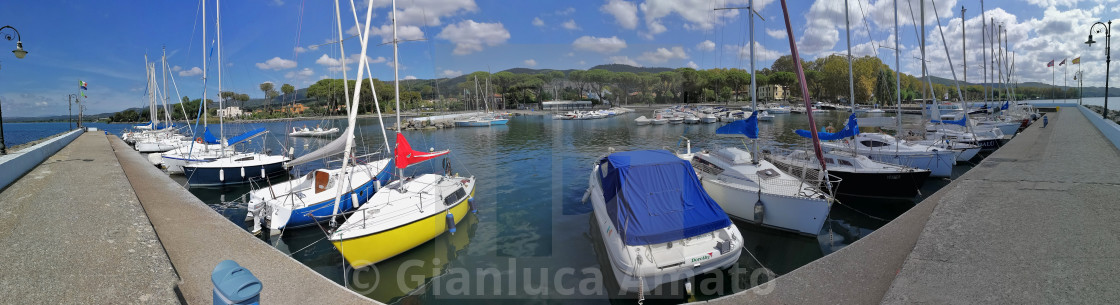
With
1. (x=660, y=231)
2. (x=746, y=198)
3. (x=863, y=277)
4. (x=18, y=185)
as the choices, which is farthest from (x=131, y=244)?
(x=746, y=198)

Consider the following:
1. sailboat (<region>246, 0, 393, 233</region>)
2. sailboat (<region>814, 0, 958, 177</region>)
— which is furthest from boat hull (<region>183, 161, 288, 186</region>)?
sailboat (<region>814, 0, 958, 177</region>)

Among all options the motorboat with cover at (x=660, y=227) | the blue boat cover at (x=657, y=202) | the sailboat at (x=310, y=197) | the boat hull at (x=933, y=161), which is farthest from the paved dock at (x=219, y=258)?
the boat hull at (x=933, y=161)

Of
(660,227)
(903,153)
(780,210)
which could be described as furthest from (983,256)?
(903,153)

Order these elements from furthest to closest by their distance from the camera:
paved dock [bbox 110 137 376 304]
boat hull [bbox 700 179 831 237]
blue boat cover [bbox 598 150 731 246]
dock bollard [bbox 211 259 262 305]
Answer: boat hull [bbox 700 179 831 237]
blue boat cover [bbox 598 150 731 246]
paved dock [bbox 110 137 376 304]
dock bollard [bbox 211 259 262 305]

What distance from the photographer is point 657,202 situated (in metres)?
9.41

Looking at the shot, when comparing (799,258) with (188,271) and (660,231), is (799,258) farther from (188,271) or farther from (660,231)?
(188,271)

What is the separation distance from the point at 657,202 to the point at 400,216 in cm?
623

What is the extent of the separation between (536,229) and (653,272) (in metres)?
6.22

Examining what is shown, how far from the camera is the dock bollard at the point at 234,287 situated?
425cm

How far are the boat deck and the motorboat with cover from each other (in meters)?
4.57

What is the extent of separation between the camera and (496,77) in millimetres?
141875

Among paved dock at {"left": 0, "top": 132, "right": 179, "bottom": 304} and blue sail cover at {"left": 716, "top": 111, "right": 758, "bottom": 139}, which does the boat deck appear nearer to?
paved dock at {"left": 0, "top": 132, "right": 179, "bottom": 304}

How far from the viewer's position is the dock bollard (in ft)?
13.9

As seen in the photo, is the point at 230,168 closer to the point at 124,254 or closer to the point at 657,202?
the point at 124,254
